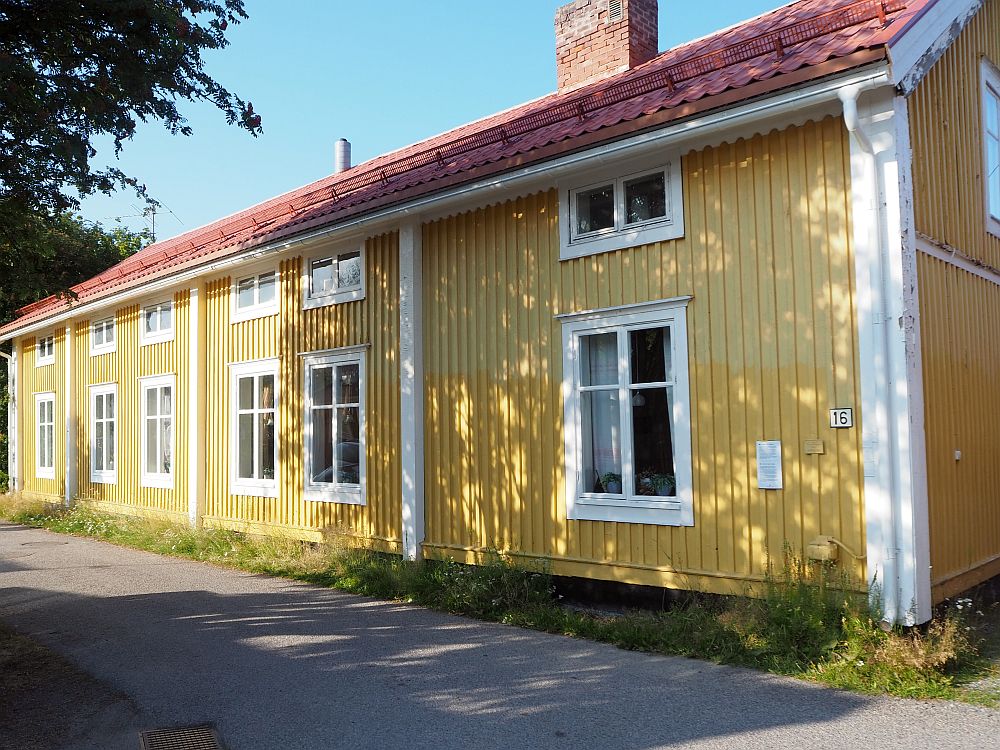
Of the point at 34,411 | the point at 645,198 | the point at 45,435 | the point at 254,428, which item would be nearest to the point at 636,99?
the point at 645,198

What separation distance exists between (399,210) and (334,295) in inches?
81.0

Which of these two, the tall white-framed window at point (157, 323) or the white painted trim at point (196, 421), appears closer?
the white painted trim at point (196, 421)

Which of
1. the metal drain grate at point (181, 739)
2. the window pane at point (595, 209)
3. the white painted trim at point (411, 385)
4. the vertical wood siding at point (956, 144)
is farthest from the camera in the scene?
the white painted trim at point (411, 385)

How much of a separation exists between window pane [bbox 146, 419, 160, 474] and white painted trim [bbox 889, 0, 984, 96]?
12.2 meters

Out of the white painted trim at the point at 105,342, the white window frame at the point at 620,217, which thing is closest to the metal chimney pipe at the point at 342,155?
the white painted trim at the point at 105,342

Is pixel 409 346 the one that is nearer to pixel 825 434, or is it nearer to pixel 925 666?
pixel 825 434

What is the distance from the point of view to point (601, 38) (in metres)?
11.5

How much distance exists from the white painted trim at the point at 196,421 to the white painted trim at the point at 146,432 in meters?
0.59

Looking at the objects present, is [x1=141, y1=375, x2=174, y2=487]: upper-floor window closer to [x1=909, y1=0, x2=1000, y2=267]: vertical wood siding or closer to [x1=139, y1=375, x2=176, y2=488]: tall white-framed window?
[x1=139, y1=375, x2=176, y2=488]: tall white-framed window

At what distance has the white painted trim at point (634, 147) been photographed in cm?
623

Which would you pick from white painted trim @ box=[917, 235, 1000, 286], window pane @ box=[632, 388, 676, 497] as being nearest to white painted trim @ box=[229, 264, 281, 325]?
window pane @ box=[632, 388, 676, 497]

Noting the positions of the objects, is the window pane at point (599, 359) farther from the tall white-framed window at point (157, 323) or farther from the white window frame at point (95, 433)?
the white window frame at point (95, 433)

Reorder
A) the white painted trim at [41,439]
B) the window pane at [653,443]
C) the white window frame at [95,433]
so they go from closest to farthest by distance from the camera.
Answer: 1. the window pane at [653,443]
2. the white window frame at [95,433]
3. the white painted trim at [41,439]

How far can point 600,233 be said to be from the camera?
8.05 m
